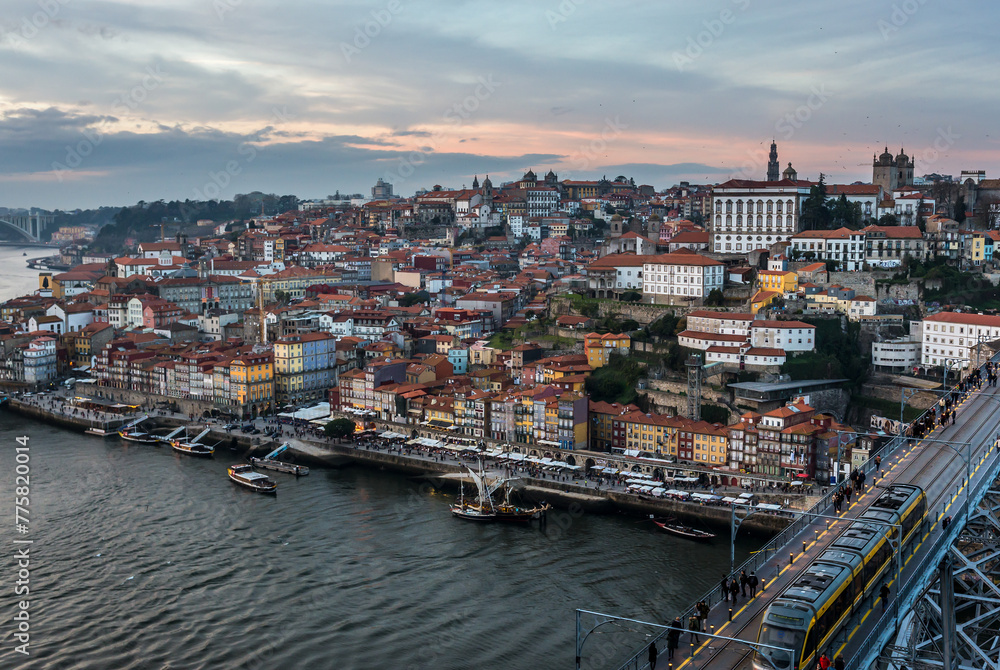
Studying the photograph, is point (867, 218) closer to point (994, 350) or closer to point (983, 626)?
point (994, 350)

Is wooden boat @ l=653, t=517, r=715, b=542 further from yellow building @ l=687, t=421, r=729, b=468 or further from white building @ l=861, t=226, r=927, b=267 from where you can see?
white building @ l=861, t=226, r=927, b=267

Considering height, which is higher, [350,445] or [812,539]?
[812,539]

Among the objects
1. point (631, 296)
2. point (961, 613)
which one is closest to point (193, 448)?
point (631, 296)

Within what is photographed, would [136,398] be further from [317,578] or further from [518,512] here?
[317,578]

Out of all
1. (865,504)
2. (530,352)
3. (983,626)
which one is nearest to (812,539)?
(865,504)

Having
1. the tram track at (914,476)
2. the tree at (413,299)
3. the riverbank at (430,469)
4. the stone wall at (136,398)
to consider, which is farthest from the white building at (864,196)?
the stone wall at (136,398)

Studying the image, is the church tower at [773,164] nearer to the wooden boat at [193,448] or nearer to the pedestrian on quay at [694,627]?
the wooden boat at [193,448]
